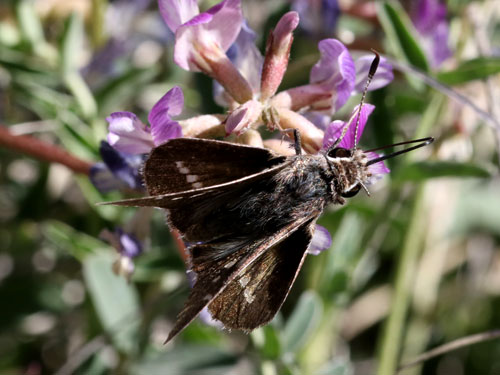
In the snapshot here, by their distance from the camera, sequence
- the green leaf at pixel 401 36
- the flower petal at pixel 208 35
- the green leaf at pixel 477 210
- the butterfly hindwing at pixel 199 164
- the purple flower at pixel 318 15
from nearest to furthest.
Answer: the butterfly hindwing at pixel 199 164
the flower petal at pixel 208 35
the green leaf at pixel 401 36
the purple flower at pixel 318 15
the green leaf at pixel 477 210

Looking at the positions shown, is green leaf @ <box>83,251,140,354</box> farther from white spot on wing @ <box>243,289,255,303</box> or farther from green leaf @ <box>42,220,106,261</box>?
white spot on wing @ <box>243,289,255,303</box>

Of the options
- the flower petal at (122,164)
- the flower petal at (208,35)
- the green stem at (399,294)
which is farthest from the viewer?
the green stem at (399,294)

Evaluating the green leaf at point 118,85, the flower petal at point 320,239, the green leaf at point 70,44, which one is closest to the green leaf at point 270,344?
the flower petal at point 320,239

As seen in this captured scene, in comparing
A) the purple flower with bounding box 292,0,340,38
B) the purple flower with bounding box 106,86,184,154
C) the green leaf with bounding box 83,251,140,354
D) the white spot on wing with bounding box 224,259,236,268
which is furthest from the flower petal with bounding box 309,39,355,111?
the green leaf with bounding box 83,251,140,354

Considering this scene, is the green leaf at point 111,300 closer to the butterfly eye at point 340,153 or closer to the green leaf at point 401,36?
the butterfly eye at point 340,153

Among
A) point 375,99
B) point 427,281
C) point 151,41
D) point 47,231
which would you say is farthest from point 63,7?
point 427,281

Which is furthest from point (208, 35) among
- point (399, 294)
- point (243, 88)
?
point (399, 294)

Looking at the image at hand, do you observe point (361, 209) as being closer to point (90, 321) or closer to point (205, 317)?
point (205, 317)
